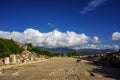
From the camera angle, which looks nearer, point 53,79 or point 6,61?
point 53,79

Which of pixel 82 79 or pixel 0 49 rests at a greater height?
pixel 0 49

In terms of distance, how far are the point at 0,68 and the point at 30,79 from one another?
11687 mm

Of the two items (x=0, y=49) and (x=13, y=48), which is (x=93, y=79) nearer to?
(x=0, y=49)

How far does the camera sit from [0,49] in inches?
4488

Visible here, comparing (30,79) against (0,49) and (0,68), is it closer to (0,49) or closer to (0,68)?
(0,68)

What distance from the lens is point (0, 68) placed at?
3022cm

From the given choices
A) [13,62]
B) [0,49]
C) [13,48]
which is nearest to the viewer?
[13,62]

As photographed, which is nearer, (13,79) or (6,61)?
(13,79)

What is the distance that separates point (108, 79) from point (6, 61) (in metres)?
19.5

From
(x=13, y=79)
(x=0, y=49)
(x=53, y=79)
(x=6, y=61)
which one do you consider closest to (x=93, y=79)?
(x=53, y=79)

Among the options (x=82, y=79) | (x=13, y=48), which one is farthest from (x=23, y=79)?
(x=13, y=48)

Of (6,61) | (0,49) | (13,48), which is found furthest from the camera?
(13,48)

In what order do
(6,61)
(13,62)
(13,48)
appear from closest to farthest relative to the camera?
(6,61)
(13,62)
(13,48)

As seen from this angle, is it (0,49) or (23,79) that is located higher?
(0,49)
